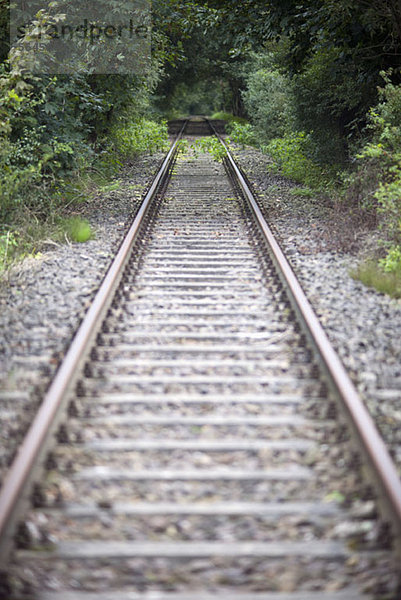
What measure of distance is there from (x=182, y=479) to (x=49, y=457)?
0.79 meters

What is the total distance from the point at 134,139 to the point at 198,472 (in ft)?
52.7

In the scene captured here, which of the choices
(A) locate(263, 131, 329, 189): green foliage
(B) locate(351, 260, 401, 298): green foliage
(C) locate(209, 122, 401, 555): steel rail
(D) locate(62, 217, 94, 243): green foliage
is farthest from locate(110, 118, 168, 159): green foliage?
(C) locate(209, 122, 401, 555): steel rail

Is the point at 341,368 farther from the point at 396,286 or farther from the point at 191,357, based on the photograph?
the point at 396,286

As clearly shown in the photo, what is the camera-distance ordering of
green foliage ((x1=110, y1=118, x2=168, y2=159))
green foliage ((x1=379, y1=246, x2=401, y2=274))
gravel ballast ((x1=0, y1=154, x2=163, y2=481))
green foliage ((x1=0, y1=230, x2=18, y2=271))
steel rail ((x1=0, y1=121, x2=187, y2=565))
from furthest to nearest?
green foliage ((x1=110, y1=118, x2=168, y2=159))
green foliage ((x1=0, y1=230, x2=18, y2=271))
green foliage ((x1=379, y1=246, x2=401, y2=274))
gravel ballast ((x1=0, y1=154, x2=163, y2=481))
steel rail ((x1=0, y1=121, x2=187, y2=565))

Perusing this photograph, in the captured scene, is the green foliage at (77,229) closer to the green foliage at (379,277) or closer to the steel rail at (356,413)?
the steel rail at (356,413)

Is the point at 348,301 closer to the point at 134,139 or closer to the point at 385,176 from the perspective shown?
the point at 385,176

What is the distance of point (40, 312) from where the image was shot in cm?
509

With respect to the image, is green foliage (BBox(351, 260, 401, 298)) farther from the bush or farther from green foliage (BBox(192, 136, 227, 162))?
green foliage (BBox(192, 136, 227, 162))

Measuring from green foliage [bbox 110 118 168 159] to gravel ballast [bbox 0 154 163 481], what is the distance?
7415 millimetres

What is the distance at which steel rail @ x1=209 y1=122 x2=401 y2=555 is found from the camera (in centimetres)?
Result: 257

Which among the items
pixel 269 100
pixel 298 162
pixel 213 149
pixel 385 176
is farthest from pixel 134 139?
pixel 385 176

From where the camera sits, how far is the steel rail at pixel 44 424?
2514 mm

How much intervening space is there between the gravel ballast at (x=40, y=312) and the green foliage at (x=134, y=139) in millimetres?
7415

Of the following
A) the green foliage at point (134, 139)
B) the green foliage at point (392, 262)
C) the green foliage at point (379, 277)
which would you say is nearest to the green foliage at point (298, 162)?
the green foliage at point (134, 139)
